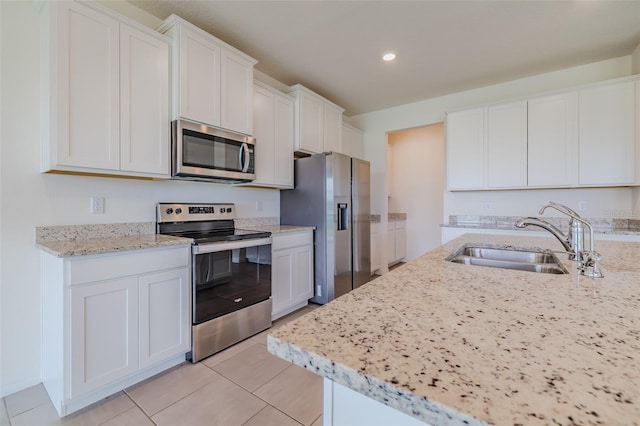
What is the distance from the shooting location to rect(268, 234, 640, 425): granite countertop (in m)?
0.36

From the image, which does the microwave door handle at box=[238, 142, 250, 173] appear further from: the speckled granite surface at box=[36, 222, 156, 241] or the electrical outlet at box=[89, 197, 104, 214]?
the electrical outlet at box=[89, 197, 104, 214]

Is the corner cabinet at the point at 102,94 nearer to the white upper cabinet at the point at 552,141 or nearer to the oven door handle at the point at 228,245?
the oven door handle at the point at 228,245

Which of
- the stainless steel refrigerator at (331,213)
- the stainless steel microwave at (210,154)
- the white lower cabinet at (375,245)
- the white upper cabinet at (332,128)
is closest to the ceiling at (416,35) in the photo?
the white upper cabinet at (332,128)

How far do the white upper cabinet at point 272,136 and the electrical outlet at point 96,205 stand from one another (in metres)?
1.21

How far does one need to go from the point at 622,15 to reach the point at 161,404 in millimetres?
4417

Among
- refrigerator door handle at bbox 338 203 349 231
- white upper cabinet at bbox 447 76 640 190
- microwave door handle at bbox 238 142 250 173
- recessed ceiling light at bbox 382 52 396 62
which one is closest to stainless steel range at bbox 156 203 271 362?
microwave door handle at bbox 238 142 250 173

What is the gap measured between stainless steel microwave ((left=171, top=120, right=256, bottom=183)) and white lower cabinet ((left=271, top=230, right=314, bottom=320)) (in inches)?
28.3

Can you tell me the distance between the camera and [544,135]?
3152 mm

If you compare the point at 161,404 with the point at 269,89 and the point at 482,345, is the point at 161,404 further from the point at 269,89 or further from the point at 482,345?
the point at 269,89

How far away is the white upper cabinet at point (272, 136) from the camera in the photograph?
2.91 metres

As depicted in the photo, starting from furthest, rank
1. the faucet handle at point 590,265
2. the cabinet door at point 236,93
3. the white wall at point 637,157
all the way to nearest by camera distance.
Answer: the white wall at point 637,157, the cabinet door at point 236,93, the faucet handle at point 590,265

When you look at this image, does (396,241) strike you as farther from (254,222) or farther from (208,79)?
(208,79)

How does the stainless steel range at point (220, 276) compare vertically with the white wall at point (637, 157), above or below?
below

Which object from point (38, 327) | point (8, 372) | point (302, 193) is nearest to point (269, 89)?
point (302, 193)
